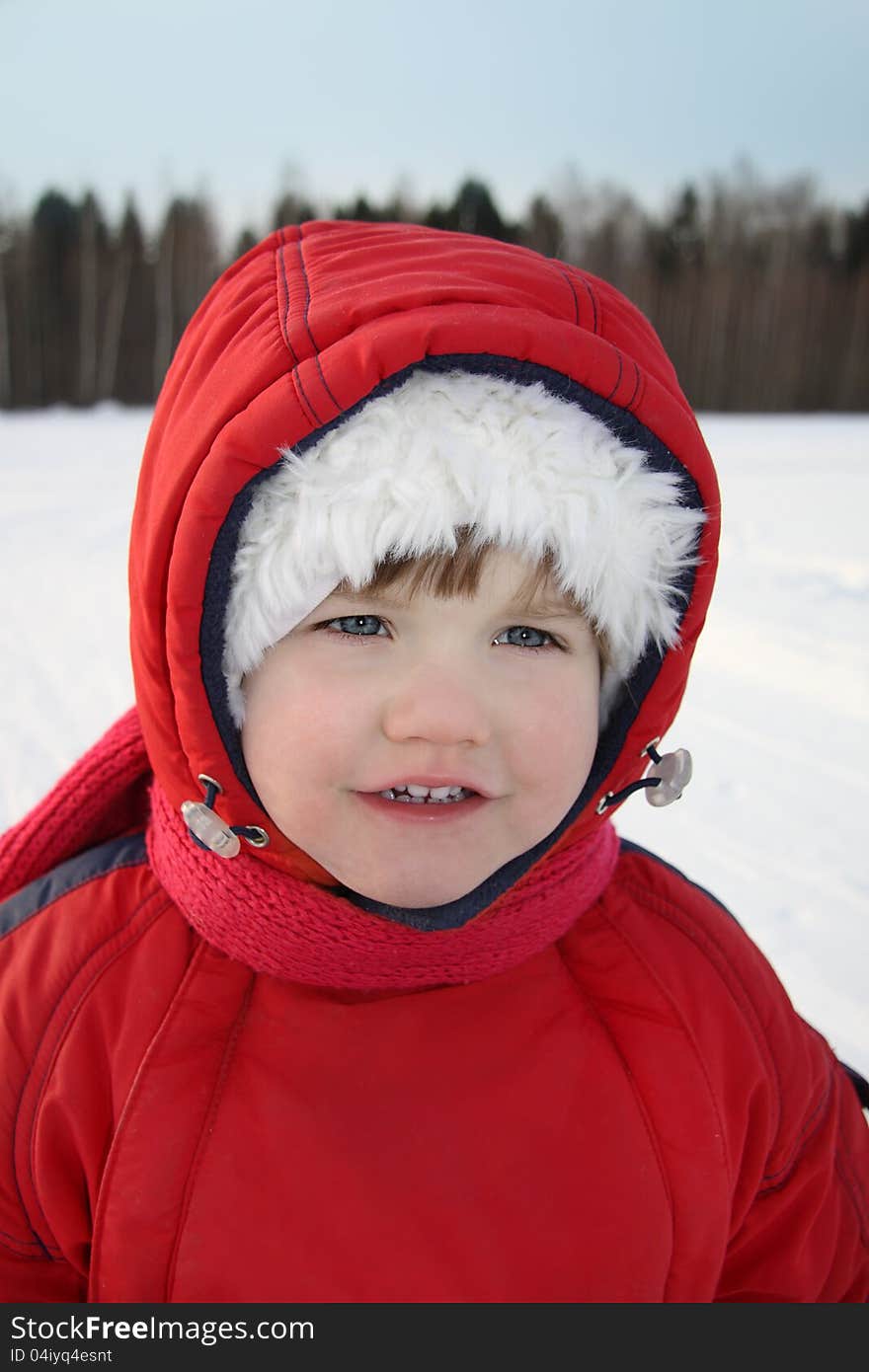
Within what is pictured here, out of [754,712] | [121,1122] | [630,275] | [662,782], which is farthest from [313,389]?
[630,275]

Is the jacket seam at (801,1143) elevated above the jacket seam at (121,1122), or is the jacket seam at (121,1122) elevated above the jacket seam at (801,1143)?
the jacket seam at (121,1122)

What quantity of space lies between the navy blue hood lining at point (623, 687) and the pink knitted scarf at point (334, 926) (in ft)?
0.14

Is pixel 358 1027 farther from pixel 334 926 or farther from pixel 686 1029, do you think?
pixel 686 1029

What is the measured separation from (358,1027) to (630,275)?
24.5m

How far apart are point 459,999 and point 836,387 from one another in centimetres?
2497

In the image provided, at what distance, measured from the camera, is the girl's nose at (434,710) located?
0.91m

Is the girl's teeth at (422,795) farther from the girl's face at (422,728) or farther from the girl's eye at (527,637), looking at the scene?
the girl's eye at (527,637)

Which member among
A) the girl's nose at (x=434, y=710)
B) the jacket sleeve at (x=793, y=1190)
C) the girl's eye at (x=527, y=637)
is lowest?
the jacket sleeve at (x=793, y=1190)

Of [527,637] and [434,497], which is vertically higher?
[434,497]

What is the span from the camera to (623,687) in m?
1.20

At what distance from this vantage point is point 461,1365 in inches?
40.6

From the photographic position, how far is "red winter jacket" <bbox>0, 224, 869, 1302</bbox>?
0.99 metres

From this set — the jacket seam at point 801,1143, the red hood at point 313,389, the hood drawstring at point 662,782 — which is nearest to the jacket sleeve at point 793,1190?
the jacket seam at point 801,1143

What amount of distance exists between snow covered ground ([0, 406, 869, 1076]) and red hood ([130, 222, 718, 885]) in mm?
1331
